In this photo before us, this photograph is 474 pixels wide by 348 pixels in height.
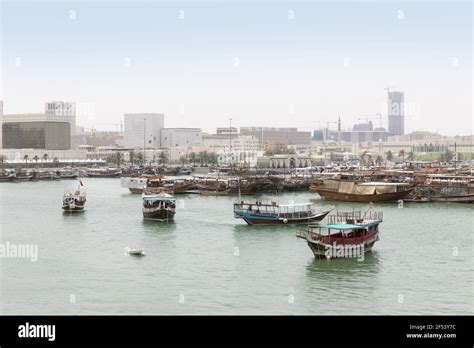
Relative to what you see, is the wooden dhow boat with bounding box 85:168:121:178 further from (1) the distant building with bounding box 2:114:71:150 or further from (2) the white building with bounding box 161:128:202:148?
(2) the white building with bounding box 161:128:202:148

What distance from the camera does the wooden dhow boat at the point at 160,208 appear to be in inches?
613

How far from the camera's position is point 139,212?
1827 centimetres

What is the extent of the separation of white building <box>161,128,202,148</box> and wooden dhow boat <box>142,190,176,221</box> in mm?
62039

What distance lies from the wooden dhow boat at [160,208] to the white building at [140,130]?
61424 millimetres

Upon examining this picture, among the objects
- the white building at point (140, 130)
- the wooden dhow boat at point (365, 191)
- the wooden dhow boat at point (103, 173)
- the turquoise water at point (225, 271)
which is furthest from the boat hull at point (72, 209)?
the white building at point (140, 130)

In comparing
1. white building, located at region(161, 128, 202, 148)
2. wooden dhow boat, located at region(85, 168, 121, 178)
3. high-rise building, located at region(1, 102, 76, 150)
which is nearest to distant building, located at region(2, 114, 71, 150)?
high-rise building, located at region(1, 102, 76, 150)

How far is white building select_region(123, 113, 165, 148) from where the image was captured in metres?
77.2

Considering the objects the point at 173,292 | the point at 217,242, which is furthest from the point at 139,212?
the point at 173,292

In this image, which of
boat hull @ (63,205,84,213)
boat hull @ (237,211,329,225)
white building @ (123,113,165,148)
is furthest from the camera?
white building @ (123,113,165,148)

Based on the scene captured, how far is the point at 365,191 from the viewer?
21.4m

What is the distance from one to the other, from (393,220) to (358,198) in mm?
5699

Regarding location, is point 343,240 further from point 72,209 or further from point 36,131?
point 36,131

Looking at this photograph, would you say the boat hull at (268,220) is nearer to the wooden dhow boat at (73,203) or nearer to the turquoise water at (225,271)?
the turquoise water at (225,271)

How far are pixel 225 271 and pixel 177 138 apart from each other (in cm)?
6937
